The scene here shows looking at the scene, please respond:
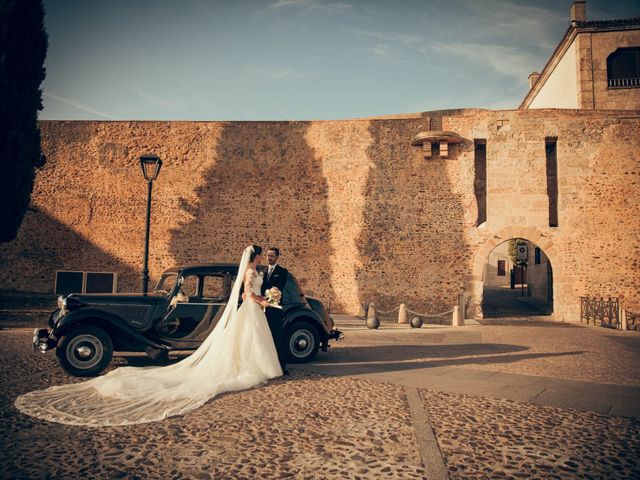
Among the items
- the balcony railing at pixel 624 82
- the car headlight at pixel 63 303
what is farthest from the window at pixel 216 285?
the balcony railing at pixel 624 82

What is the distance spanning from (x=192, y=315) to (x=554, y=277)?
12995 millimetres

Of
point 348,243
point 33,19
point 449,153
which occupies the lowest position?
point 348,243

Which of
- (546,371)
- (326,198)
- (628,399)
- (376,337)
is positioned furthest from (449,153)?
(628,399)

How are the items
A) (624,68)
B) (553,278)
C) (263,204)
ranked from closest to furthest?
(553,278), (263,204), (624,68)

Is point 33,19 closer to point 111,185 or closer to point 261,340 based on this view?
point 111,185

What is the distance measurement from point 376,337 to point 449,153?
840 cm

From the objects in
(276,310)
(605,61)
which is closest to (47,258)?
(276,310)

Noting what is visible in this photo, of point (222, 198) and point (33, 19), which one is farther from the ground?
point (33, 19)

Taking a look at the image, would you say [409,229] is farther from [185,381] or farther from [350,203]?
[185,381]

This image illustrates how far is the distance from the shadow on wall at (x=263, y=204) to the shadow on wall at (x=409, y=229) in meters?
1.78

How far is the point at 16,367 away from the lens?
17.8ft

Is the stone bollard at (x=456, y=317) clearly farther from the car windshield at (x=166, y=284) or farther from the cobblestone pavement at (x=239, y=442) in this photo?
the car windshield at (x=166, y=284)

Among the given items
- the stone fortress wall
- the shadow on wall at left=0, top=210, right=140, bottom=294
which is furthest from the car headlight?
the shadow on wall at left=0, top=210, right=140, bottom=294

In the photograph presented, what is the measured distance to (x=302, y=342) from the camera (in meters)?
6.39
